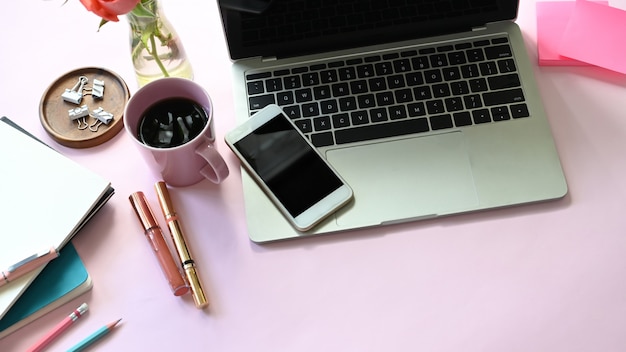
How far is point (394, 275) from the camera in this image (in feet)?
2.37

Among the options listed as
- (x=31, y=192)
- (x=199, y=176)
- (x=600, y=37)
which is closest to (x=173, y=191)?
(x=199, y=176)

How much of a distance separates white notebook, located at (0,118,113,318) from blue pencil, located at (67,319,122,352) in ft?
0.28

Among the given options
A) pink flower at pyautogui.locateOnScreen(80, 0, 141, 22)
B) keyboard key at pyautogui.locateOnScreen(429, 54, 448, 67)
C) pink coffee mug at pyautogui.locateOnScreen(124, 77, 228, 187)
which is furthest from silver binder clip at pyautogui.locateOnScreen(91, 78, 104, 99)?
keyboard key at pyautogui.locateOnScreen(429, 54, 448, 67)

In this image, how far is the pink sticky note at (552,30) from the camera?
830 millimetres

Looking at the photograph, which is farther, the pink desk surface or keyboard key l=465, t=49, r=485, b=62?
keyboard key l=465, t=49, r=485, b=62

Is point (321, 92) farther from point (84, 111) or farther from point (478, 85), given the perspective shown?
point (84, 111)

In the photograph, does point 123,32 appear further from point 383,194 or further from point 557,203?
point 557,203

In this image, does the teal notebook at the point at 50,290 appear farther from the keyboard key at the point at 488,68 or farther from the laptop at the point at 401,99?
the keyboard key at the point at 488,68

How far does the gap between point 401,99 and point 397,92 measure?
0.01m

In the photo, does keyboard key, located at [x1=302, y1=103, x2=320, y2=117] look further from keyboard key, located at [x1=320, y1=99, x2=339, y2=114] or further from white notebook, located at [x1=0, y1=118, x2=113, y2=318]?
white notebook, located at [x1=0, y1=118, x2=113, y2=318]

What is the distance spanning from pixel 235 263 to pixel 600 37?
0.53 metres

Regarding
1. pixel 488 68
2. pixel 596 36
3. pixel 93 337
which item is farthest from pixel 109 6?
pixel 596 36

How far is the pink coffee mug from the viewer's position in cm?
72

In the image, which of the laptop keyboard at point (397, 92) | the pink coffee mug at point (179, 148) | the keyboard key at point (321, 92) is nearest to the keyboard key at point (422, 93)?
the laptop keyboard at point (397, 92)
